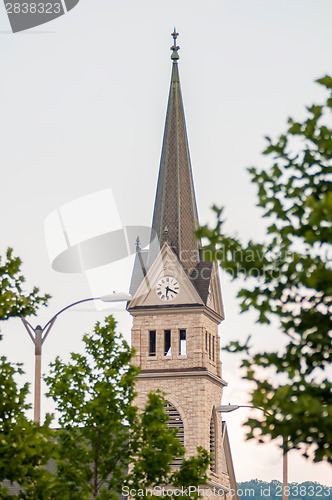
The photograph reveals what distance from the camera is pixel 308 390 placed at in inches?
478

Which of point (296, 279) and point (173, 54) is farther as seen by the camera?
point (173, 54)

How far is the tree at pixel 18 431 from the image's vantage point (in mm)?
17781

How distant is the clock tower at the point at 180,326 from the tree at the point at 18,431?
5147cm

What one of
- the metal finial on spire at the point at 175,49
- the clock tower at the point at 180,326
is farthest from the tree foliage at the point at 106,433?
the metal finial on spire at the point at 175,49

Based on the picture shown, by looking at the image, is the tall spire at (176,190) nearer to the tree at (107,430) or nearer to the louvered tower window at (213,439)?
the louvered tower window at (213,439)

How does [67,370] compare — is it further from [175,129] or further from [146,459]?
[175,129]

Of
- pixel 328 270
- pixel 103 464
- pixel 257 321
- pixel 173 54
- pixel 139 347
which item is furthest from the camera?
pixel 173 54

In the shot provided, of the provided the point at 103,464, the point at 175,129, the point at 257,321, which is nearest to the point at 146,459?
the point at 103,464

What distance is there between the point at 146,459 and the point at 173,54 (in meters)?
54.9

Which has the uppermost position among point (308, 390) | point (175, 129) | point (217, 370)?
point (175, 129)

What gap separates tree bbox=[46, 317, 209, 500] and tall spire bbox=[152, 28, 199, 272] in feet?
152

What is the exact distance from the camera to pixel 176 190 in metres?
75.8

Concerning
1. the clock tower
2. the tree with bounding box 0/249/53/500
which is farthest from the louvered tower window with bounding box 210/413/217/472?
the tree with bounding box 0/249/53/500

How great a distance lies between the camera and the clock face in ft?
239
